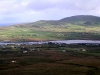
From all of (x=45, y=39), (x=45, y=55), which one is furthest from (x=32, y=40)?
(x=45, y=55)

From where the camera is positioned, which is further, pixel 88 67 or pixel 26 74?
pixel 88 67

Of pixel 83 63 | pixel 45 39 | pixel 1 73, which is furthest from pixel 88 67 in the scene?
pixel 45 39

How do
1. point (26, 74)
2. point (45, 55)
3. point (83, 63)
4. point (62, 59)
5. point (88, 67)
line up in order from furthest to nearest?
1. point (45, 55)
2. point (62, 59)
3. point (83, 63)
4. point (88, 67)
5. point (26, 74)

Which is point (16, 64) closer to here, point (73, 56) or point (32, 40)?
point (73, 56)

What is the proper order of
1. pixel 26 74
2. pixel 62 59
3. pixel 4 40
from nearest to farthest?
pixel 26 74, pixel 62 59, pixel 4 40

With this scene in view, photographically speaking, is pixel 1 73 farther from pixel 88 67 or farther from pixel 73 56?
pixel 73 56

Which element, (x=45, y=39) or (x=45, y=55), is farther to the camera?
(x=45, y=39)

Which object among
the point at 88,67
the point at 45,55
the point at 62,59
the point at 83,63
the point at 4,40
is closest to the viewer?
the point at 88,67

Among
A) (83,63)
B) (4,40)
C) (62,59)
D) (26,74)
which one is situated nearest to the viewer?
(26,74)
